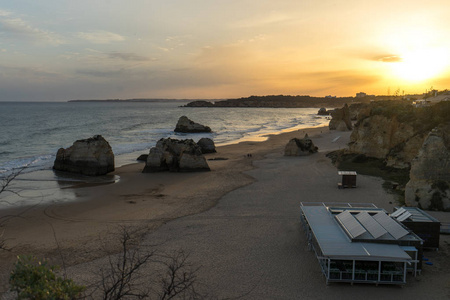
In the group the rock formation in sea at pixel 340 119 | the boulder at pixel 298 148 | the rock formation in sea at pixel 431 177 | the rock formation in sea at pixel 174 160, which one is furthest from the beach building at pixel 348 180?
the rock formation in sea at pixel 340 119

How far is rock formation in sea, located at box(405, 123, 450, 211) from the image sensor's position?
64.1ft

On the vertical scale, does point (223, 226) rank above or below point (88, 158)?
below

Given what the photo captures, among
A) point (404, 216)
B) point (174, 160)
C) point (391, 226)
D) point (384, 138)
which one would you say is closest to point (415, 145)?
point (384, 138)

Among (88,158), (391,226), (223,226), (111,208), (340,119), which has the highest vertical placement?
(340,119)

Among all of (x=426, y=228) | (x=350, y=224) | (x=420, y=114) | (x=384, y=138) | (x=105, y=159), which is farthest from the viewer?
(x=384, y=138)

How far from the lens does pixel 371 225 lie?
14.0 metres

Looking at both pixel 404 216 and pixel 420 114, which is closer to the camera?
pixel 404 216

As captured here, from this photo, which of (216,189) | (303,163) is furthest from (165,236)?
(303,163)

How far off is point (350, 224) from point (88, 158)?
25.3 metres

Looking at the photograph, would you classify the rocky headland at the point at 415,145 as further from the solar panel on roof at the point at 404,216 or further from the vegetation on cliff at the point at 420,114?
the solar panel on roof at the point at 404,216

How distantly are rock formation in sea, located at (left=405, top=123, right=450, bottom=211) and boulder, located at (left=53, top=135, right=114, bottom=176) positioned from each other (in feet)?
82.7

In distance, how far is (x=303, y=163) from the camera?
3541 cm

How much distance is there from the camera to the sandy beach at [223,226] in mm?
12391

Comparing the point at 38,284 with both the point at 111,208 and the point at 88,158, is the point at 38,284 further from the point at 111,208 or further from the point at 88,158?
the point at 88,158
